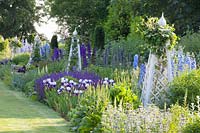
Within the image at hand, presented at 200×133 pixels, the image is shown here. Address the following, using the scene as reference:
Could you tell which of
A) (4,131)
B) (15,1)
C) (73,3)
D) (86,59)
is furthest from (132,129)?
(15,1)

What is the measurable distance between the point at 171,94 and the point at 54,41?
719 inches

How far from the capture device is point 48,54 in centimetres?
1869

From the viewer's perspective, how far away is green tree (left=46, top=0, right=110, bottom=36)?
25791 millimetres

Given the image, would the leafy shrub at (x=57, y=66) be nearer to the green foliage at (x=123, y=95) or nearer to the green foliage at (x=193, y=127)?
the green foliage at (x=123, y=95)

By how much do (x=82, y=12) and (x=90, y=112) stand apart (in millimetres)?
18426

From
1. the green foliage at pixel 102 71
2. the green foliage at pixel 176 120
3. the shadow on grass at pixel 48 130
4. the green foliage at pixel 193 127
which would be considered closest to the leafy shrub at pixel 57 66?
the green foliage at pixel 102 71

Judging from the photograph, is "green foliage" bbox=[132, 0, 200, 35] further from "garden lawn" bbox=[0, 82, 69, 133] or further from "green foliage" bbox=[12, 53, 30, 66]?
"garden lawn" bbox=[0, 82, 69, 133]

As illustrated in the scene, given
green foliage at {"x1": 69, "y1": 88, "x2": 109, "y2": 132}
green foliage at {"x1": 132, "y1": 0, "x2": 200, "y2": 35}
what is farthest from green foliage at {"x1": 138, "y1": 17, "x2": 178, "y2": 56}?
green foliage at {"x1": 132, "y1": 0, "x2": 200, "y2": 35}

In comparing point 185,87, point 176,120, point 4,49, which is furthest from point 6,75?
point 176,120

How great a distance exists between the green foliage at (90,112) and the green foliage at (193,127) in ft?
6.48

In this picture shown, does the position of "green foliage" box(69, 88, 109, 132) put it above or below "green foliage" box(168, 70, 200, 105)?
below

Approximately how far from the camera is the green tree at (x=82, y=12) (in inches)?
1015

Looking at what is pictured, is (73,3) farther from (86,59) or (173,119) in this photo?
(173,119)

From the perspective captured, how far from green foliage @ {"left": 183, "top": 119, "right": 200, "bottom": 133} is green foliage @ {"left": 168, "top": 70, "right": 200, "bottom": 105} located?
8.84 ft
